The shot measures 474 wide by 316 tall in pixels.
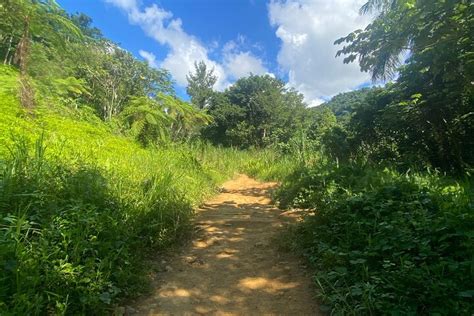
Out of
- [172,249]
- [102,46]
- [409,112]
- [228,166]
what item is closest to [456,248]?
[172,249]

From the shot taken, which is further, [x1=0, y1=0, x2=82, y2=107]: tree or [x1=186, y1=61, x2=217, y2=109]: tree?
[x1=186, y1=61, x2=217, y2=109]: tree

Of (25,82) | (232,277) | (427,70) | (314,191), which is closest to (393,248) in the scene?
(232,277)

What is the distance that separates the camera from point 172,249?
399cm

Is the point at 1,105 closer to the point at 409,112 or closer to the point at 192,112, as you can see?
the point at 192,112

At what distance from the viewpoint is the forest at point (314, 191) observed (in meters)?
2.42

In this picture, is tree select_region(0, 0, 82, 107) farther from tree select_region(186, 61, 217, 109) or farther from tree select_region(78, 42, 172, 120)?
tree select_region(186, 61, 217, 109)

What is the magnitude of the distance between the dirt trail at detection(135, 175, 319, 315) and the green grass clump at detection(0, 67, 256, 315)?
0.95 ft

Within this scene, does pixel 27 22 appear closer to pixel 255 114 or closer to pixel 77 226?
pixel 77 226

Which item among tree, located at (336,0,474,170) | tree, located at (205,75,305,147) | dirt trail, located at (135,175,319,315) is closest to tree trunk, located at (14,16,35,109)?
dirt trail, located at (135,175,319,315)

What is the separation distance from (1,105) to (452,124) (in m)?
9.77

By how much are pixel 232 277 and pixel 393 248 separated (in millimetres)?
1553

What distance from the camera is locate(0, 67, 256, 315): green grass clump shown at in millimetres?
2340

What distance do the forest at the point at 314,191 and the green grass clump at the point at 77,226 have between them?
0.5 inches

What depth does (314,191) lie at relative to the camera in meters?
5.85
